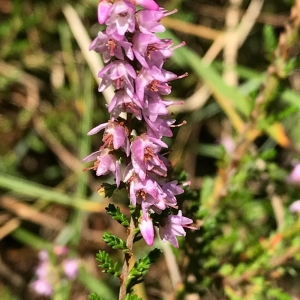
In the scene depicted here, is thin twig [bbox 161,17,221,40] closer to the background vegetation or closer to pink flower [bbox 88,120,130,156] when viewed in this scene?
the background vegetation

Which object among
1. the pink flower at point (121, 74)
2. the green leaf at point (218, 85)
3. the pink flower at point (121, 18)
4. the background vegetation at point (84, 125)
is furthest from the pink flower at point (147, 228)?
the background vegetation at point (84, 125)

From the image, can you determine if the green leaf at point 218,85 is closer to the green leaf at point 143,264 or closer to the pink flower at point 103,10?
the green leaf at point 143,264

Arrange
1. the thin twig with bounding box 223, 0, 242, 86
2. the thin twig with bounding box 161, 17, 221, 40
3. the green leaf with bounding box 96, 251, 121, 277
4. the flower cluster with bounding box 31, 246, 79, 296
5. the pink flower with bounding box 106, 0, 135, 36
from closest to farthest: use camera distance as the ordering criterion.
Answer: the pink flower with bounding box 106, 0, 135, 36, the green leaf with bounding box 96, 251, 121, 277, the flower cluster with bounding box 31, 246, 79, 296, the thin twig with bounding box 161, 17, 221, 40, the thin twig with bounding box 223, 0, 242, 86

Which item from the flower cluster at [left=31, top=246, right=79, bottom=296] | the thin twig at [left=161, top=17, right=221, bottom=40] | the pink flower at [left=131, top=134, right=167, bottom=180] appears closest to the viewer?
the pink flower at [left=131, top=134, right=167, bottom=180]

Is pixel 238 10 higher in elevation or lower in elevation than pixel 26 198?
higher

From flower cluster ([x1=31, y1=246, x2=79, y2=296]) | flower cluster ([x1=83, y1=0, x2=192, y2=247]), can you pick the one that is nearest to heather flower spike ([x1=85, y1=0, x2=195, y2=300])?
flower cluster ([x1=83, y1=0, x2=192, y2=247])

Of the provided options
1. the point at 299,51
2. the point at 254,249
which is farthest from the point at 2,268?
the point at 299,51

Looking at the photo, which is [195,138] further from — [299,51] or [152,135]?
[152,135]
